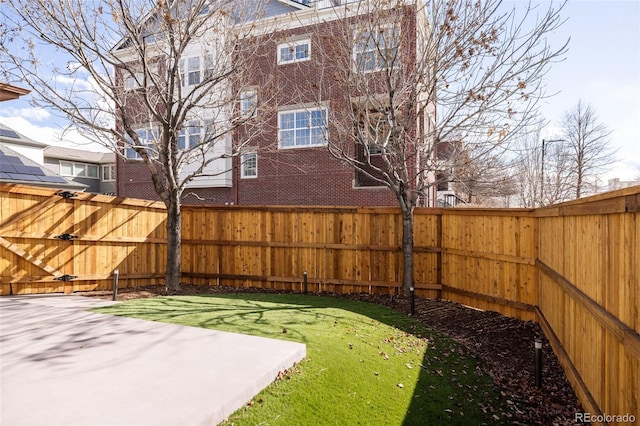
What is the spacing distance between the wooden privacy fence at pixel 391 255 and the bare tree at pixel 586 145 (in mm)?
18938

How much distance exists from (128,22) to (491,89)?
26.7ft

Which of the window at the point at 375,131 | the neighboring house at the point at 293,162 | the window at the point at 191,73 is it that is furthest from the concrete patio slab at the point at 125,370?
the window at the point at 191,73

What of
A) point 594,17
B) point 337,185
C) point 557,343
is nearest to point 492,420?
point 557,343

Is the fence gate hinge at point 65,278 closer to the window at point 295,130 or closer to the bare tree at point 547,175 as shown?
the window at point 295,130

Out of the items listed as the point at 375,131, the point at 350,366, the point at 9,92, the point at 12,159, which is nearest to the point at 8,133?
the point at 12,159

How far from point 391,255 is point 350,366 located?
5.76 meters

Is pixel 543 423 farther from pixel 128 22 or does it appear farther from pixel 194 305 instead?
pixel 128 22

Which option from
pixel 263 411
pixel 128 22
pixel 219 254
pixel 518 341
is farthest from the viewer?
pixel 219 254

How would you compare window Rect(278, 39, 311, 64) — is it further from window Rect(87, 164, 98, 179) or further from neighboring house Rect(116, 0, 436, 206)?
window Rect(87, 164, 98, 179)

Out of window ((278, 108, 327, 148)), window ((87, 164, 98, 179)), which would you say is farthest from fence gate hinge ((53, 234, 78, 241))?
window ((87, 164, 98, 179))

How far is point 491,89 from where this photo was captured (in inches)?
339

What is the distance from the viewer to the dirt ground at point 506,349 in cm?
460

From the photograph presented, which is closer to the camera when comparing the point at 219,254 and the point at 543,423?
the point at 543,423

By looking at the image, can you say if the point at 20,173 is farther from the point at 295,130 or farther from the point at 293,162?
the point at 295,130
